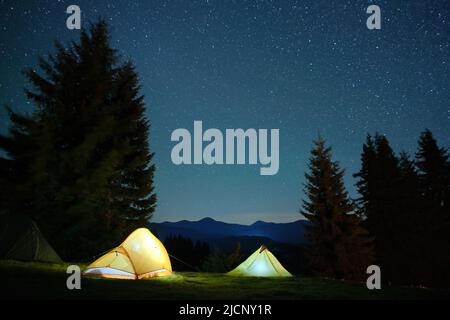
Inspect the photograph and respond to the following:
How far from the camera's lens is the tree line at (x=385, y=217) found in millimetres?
22844

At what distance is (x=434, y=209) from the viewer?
95.1 feet

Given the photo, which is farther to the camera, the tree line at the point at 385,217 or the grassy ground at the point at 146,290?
the tree line at the point at 385,217

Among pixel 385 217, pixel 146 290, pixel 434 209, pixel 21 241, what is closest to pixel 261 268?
pixel 146 290

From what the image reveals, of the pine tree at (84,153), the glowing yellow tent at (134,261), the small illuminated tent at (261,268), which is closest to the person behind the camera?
the glowing yellow tent at (134,261)

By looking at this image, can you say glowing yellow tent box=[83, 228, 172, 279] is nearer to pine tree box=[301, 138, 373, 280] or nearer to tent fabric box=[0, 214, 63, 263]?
tent fabric box=[0, 214, 63, 263]

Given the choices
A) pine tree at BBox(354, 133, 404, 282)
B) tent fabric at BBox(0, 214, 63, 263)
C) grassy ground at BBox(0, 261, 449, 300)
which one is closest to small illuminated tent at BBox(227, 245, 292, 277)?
grassy ground at BBox(0, 261, 449, 300)

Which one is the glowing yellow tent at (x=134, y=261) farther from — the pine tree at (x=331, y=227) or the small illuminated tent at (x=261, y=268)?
the pine tree at (x=331, y=227)

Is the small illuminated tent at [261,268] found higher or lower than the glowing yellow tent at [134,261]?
lower

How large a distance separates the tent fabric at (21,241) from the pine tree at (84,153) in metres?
3.79

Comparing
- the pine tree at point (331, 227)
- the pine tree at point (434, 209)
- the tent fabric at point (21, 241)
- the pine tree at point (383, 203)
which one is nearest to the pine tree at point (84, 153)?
the tent fabric at point (21, 241)

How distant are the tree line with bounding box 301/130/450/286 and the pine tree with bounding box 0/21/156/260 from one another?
39.3 ft
